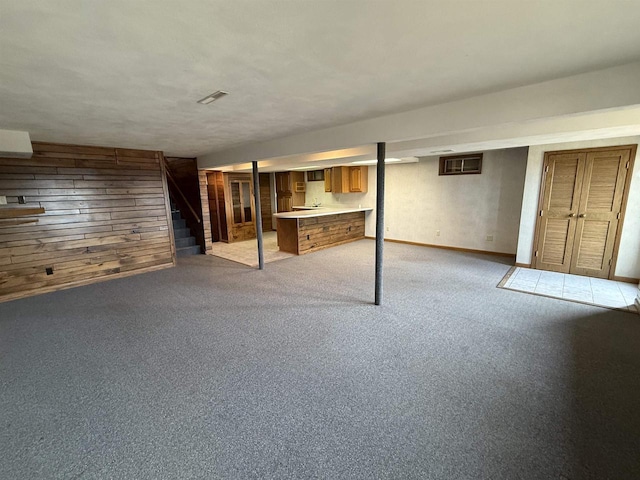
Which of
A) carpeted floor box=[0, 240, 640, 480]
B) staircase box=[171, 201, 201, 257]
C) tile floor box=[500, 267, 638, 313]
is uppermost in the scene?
staircase box=[171, 201, 201, 257]

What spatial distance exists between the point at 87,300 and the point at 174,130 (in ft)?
→ 9.22

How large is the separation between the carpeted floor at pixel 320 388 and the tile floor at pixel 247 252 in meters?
2.17

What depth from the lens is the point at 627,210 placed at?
A: 4.10 metres

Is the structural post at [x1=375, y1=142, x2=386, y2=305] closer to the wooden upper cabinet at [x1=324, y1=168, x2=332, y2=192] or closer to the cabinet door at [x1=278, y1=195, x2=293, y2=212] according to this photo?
the wooden upper cabinet at [x1=324, y1=168, x2=332, y2=192]

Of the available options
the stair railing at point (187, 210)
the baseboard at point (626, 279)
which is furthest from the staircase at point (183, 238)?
the baseboard at point (626, 279)

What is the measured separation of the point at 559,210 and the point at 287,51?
17.4 ft

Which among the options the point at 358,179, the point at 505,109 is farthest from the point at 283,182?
the point at 505,109

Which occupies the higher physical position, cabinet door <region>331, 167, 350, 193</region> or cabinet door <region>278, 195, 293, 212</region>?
cabinet door <region>331, 167, 350, 193</region>

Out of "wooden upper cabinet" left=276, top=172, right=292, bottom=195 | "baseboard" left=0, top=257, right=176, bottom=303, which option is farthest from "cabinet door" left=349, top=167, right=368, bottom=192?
"baseboard" left=0, top=257, right=176, bottom=303

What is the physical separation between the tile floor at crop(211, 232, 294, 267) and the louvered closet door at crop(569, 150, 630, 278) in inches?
213

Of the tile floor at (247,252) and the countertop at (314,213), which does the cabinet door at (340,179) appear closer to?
the countertop at (314,213)

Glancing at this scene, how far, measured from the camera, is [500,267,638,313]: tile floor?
359 centimetres

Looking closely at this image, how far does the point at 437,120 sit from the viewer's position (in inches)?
108

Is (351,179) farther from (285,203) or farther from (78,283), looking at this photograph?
(78,283)
